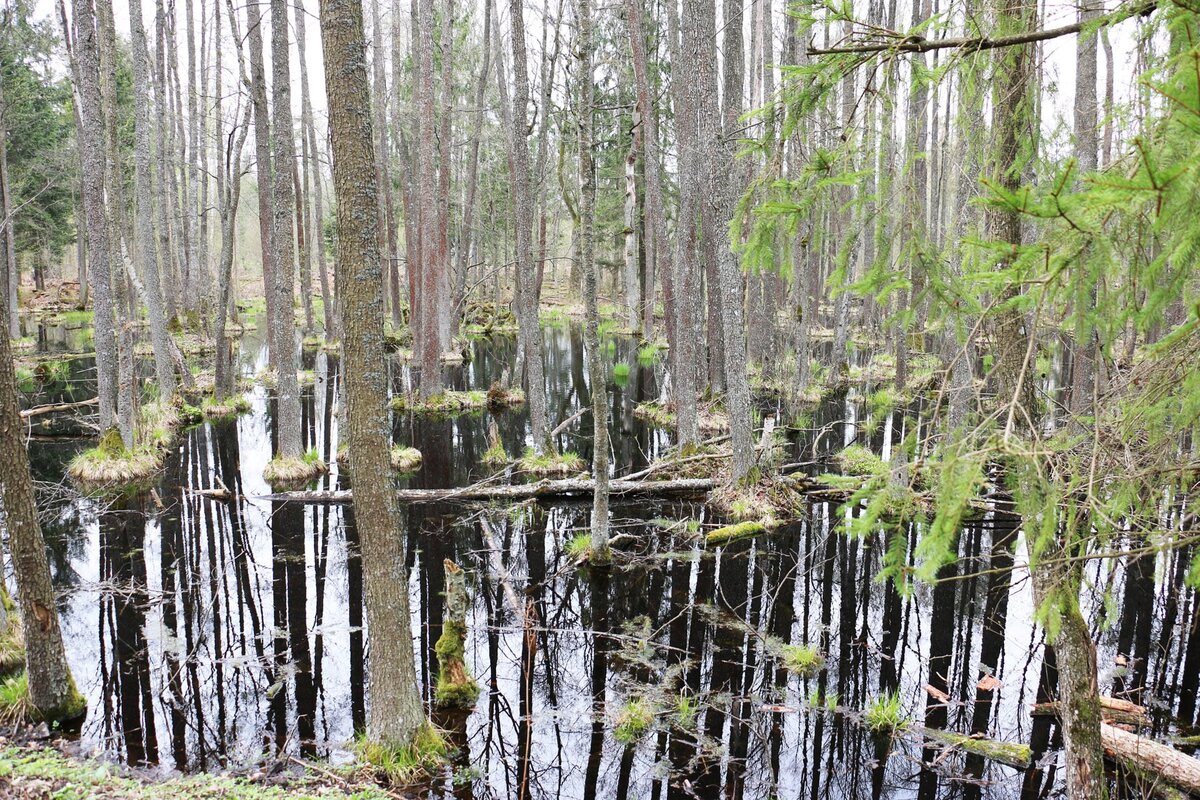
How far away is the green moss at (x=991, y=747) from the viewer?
16.4ft

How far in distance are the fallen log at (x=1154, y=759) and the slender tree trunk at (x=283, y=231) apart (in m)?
10.6

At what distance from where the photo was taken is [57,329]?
29.8 m

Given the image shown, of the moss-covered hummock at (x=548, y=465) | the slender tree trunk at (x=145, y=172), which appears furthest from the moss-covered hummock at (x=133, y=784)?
the slender tree trunk at (x=145, y=172)

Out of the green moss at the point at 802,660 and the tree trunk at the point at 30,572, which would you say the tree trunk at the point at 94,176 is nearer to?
the tree trunk at the point at 30,572

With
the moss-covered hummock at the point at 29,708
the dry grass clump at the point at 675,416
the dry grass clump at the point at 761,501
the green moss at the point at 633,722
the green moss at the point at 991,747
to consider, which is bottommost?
the green moss at the point at 991,747

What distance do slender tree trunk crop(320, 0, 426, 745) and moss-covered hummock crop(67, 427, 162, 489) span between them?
867 centimetres

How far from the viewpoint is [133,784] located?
417 cm

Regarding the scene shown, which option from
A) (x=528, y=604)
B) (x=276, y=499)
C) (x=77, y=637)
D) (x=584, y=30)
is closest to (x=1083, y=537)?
(x=528, y=604)

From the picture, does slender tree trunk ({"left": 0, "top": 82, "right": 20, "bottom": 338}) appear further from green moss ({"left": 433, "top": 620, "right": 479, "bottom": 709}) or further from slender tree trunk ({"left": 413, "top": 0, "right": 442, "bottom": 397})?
green moss ({"left": 433, "top": 620, "right": 479, "bottom": 709})

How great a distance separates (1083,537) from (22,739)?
632 cm

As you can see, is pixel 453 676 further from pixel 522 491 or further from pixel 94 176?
pixel 94 176

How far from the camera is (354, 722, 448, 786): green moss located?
4688 mm

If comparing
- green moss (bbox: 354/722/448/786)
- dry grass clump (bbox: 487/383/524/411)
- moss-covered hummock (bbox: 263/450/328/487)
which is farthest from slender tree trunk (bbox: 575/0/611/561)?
dry grass clump (bbox: 487/383/524/411)

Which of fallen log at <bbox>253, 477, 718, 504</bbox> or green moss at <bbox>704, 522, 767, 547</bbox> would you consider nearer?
green moss at <bbox>704, 522, 767, 547</bbox>
